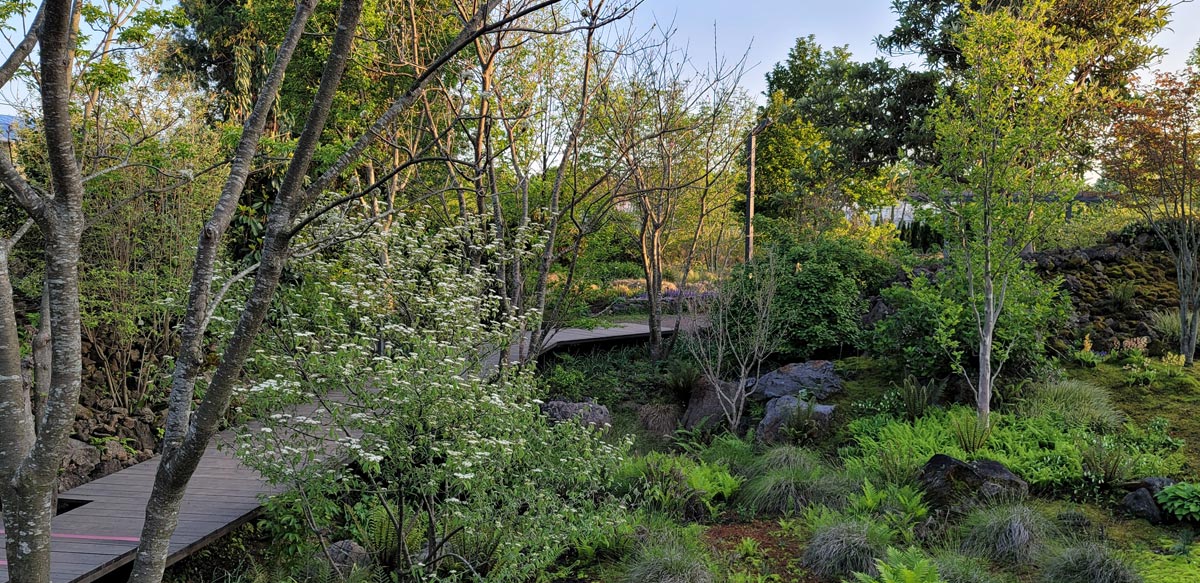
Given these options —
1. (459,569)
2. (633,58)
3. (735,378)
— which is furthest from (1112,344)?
(459,569)

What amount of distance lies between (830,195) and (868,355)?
1207cm

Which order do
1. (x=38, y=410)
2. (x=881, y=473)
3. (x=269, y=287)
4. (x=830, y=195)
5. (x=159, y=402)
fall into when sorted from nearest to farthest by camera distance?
1. (x=269, y=287)
2. (x=38, y=410)
3. (x=881, y=473)
4. (x=159, y=402)
5. (x=830, y=195)

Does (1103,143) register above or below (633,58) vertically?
below

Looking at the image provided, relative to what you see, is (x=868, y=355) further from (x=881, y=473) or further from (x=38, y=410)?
(x=38, y=410)

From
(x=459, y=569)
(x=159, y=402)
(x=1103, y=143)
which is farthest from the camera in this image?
(x=1103, y=143)

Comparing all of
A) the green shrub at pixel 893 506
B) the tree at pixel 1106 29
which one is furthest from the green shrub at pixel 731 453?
the tree at pixel 1106 29

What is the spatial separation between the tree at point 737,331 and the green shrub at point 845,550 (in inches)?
139

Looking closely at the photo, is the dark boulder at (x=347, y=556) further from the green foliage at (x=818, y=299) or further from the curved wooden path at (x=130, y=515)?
the green foliage at (x=818, y=299)

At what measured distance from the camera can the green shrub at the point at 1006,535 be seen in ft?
17.6

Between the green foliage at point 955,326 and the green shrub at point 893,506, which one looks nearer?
the green shrub at point 893,506

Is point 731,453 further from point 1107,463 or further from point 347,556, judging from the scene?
point 347,556

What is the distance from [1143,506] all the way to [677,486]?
3.71 m

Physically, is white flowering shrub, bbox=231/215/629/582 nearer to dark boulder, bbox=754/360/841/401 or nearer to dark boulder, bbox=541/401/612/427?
dark boulder, bbox=541/401/612/427

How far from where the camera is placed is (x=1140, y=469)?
21.2 feet
